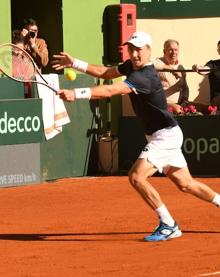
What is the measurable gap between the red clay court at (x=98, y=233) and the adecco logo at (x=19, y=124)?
85 centimetres

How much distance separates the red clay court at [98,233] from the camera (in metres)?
9.05

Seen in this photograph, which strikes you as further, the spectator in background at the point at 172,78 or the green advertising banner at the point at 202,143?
the spectator in background at the point at 172,78

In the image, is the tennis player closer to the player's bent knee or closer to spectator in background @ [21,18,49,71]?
the player's bent knee

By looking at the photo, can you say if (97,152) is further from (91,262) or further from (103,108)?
(91,262)

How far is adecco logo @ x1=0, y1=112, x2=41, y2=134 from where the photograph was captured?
1531 cm

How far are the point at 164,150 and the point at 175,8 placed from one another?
8.63m

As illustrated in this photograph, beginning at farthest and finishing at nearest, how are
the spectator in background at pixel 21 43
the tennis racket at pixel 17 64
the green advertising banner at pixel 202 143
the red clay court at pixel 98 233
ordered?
1. the green advertising banner at pixel 202 143
2. the spectator in background at pixel 21 43
3. the tennis racket at pixel 17 64
4. the red clay court at pixel 98 233

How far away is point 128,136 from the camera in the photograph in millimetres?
17234

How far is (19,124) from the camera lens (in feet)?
51.0

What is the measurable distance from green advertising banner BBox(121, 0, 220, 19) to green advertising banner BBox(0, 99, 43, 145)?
3.59m

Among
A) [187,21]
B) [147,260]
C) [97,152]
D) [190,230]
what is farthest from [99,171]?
[147,260]

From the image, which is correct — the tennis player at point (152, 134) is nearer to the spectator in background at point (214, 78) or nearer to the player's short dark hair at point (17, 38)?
the player's short dark hair at point (17, 38)

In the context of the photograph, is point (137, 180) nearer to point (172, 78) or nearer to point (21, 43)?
point (21, 43)

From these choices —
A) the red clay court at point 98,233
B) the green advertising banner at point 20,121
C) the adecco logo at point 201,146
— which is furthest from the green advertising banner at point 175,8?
the red clay court at point 98,233
